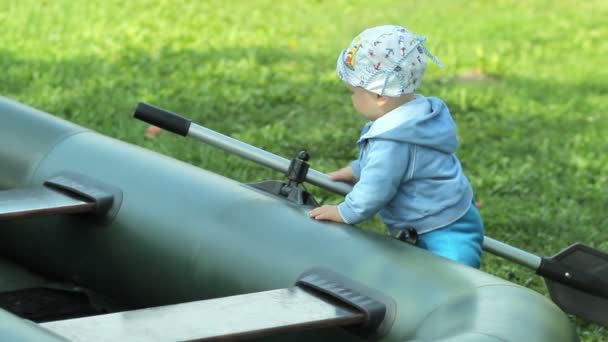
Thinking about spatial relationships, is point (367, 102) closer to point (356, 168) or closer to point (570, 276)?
point (356, 168)

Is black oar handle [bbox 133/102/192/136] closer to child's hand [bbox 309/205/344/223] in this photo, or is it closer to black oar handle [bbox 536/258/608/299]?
child's hand [bbox 309/205/344/223]

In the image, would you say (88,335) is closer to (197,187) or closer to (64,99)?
(197,187)

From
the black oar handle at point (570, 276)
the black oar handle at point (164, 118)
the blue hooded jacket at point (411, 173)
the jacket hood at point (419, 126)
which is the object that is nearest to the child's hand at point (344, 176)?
the blue hooded jacket at point (411, 173)

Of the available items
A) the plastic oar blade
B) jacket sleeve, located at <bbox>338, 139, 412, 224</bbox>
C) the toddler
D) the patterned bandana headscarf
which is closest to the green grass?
the plastic oar blade

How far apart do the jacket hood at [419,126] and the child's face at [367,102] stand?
0.11 ft

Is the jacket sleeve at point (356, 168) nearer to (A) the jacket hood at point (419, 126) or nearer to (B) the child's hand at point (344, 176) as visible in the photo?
(B) the child's hand at point (344, 176)

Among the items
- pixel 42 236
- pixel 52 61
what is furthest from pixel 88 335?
pixel 52 61

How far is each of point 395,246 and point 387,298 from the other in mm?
232

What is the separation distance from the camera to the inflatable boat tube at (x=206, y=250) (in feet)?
9.68

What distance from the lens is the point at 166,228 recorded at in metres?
3.53

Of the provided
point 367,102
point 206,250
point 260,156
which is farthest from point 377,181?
point 260,156

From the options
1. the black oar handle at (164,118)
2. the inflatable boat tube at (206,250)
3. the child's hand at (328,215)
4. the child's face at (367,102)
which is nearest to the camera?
the inflatable boat tube at (206,250)

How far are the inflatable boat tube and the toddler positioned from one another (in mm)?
156

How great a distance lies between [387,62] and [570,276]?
905mm
